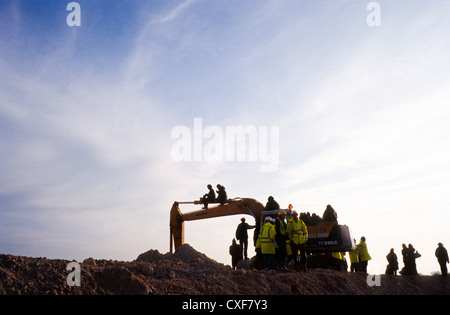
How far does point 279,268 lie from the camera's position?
1311 cm

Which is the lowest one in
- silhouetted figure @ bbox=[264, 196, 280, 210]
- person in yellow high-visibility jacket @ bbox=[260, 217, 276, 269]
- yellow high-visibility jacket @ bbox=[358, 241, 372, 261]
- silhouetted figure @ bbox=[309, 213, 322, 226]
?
yellow high-visibility jacket @ bbox=[358, 241, 372, 261]

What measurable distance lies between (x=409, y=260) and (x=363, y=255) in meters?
2.11

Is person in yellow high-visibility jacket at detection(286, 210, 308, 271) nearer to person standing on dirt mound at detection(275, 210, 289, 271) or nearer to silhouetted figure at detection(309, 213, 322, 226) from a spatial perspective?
person standing on dirt mound at detection(275, 210, 289, 271)

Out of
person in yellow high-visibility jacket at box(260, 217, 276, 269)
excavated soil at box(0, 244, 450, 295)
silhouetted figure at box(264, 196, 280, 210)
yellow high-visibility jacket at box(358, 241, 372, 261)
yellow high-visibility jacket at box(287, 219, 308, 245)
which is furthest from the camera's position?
yellow high-visibility jacket at box(358, 241, 372, 261)

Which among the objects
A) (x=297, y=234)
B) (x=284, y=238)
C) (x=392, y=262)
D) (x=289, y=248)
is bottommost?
(x=392, y=262)

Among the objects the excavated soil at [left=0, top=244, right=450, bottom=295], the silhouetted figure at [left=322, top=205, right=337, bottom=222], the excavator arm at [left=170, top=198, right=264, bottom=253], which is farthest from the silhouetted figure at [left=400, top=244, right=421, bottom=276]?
the excavator arm at [left=170, top=198, right=264, bottom=253]

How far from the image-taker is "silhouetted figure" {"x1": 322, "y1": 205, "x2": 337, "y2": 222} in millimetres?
17125

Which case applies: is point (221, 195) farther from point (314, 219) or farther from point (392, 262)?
point (392, 262)

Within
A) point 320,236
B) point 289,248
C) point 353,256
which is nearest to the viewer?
point 289,248

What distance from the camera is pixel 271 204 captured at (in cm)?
1595

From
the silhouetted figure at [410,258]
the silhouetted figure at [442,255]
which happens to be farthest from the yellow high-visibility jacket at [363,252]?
the silhouetted figure at [442,255]

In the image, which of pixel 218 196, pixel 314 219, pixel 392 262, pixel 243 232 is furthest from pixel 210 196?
pixel 392 262

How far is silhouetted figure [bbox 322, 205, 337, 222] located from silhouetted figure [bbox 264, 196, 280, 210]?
8.48ft
